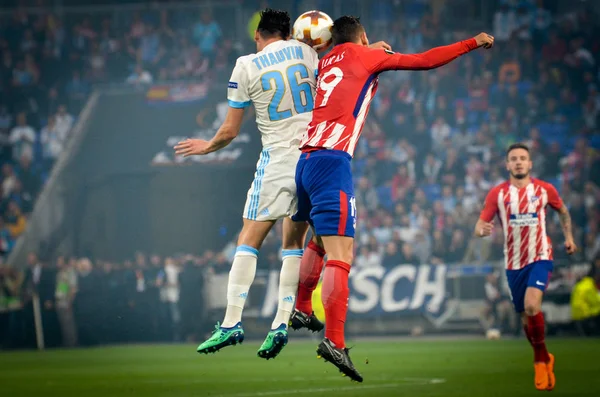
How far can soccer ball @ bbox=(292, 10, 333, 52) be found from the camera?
7680 millimetres

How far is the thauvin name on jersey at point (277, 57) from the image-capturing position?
7.50m

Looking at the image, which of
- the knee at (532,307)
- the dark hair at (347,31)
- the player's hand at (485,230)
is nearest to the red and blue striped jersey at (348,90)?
the dark hair at (347,31)

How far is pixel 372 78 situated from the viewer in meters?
7.24

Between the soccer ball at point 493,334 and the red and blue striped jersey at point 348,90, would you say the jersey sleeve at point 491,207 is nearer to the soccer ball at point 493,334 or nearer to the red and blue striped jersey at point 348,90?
the red and blue striped jersey at point 348,90

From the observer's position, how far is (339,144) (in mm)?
7184

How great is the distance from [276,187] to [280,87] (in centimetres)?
76

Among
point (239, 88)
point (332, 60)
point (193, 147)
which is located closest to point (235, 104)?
point (239, 88)

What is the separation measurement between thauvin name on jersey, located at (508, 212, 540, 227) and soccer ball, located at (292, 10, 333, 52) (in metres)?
3.93

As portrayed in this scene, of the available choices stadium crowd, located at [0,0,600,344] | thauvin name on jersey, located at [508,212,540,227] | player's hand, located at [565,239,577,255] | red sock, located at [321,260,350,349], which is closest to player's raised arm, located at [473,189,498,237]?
thauvin name on jersey, located at [508,212,540,227]

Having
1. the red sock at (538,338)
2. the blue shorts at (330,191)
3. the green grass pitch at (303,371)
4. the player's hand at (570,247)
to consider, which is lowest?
the green grass pitch at (303,371)

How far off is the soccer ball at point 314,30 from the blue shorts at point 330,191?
3.41 ft

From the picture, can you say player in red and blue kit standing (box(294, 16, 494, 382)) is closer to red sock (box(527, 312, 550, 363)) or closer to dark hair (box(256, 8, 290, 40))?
dark hair (box(256, 8, 290, 40))

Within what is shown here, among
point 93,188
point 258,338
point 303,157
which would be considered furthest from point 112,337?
point 303,157

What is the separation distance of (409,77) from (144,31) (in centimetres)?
708
